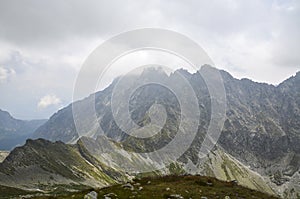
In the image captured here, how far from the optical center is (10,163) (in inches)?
7338

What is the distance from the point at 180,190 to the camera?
43.3 m

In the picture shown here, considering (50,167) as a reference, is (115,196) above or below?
below

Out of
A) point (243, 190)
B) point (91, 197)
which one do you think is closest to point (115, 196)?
point (91, 197)

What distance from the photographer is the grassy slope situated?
4131 centimetres

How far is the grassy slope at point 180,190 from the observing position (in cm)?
4131

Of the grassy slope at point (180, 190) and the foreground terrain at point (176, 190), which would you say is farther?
the grassy slope at point (180, 190)

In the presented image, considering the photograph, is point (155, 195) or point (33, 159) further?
point (33, 159)

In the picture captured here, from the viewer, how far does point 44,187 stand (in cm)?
17100

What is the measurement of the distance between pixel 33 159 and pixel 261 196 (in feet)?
570

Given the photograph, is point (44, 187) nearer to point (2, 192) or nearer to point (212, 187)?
point (2, 192)

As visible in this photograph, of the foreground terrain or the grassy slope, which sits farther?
the grassy slope

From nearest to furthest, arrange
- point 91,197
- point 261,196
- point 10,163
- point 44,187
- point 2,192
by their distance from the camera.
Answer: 1. point 91,197
2. point 261,196
3. point 2,192
4. point 44,187
5. point 10,163

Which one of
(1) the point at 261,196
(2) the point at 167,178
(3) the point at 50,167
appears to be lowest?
(1) the point at 261,196

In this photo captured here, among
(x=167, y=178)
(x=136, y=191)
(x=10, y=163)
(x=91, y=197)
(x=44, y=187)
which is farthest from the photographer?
(x=10, y=163)
